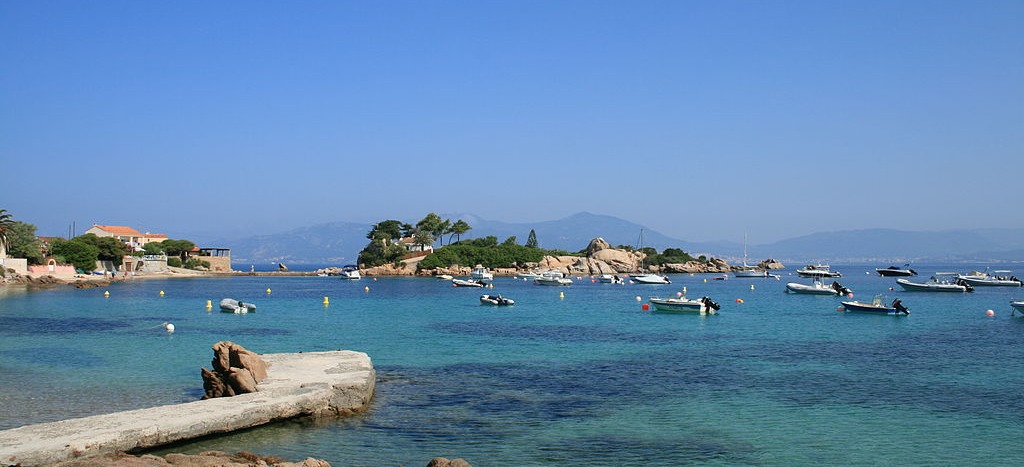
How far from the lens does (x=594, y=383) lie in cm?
2633

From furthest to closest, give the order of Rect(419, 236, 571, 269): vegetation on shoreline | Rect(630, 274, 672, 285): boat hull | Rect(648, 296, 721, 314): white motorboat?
Rect(419, 236, 571, 269): vegetation on shoreline, Rect(630, 274, 672, 285): boat hull, Rect(648, 296, 721, 314): white motorboat

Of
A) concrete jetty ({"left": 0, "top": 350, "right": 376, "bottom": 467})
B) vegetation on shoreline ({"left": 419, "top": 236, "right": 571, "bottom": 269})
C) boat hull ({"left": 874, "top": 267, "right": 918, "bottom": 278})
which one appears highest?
vegetation on shoreline ({"left": 419, "top": 236, "right": 571, "bottom": 269})

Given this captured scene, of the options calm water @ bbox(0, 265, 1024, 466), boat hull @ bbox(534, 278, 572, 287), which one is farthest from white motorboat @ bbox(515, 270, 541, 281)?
calm water @ bbox(0, 265, 1024, 466)

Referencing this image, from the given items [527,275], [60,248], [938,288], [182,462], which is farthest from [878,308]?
[60,248]

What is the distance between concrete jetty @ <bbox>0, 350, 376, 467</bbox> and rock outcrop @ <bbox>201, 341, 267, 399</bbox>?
37cm

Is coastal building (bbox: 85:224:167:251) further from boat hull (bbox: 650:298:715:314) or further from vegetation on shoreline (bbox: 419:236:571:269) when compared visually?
boat hull (bbox: 650:298:715:314)

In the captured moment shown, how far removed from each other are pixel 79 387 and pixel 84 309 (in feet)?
126

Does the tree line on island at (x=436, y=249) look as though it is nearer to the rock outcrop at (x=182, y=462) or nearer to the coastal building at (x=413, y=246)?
the coastal building at (x=413, y=246)

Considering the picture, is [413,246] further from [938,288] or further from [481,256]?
[938,288]

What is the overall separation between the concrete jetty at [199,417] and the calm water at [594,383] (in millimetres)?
462

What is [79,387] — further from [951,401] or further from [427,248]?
[427,248]

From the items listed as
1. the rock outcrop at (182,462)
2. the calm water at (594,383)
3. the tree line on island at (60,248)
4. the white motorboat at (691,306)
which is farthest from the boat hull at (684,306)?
the tree line on island at (60,248)

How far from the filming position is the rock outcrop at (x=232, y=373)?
21.3 metres

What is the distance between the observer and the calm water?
17.9 metres
